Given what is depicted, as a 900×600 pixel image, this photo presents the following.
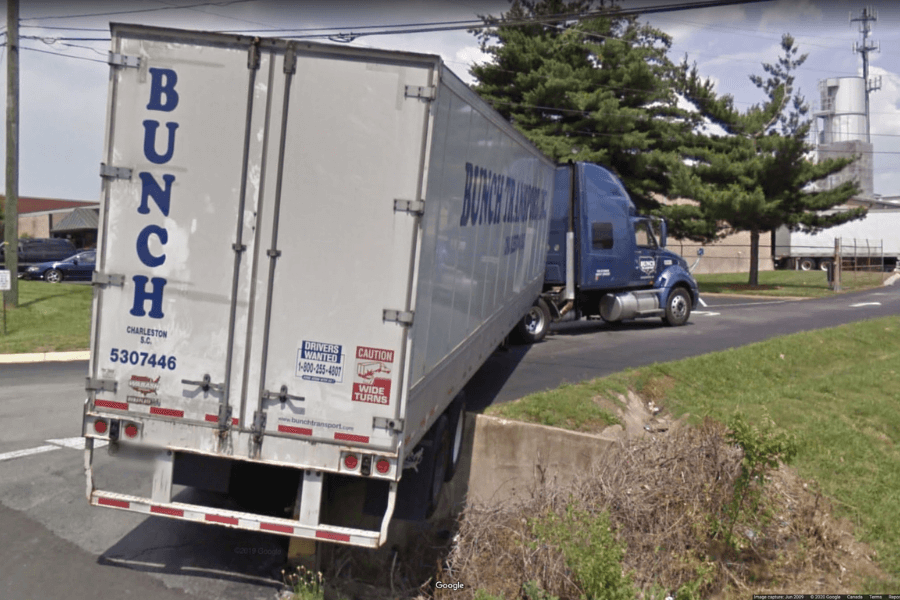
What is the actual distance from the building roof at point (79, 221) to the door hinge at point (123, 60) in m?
55.7

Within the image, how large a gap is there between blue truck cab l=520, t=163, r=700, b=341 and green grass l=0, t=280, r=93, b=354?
9595 mm

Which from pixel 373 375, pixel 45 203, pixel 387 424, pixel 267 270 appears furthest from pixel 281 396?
pixel 45 203

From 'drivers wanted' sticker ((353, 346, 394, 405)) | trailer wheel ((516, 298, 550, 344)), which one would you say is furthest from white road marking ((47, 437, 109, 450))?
trailer wheel ((516, 298, 550, 344))

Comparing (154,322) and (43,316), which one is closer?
(154,322)

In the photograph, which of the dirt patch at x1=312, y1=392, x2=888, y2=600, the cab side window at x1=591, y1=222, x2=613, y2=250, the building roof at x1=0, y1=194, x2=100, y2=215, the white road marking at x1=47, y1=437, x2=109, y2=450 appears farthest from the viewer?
the building roof at x1=0, y1=194, x2=100, y2=215

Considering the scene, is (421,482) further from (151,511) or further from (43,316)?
(43,316)

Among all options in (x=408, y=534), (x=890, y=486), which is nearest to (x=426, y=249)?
(x=408, y=534)

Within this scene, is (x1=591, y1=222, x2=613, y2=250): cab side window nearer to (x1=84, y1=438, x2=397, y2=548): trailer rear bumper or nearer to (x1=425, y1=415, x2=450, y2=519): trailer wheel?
(x1=425, y1=415, x2=450, y2=519): trailer wheel

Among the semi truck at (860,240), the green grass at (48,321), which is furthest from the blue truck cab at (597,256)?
the semi truck at (860,240)

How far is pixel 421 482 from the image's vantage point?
7527mm

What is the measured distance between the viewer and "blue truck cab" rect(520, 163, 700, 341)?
1761 centimetres

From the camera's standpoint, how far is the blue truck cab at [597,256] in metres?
17.6

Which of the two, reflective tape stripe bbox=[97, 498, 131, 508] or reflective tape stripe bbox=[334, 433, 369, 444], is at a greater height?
reflective tape stripe bbox=[334, 433, 369, 444]

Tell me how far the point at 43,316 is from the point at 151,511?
17.6m
